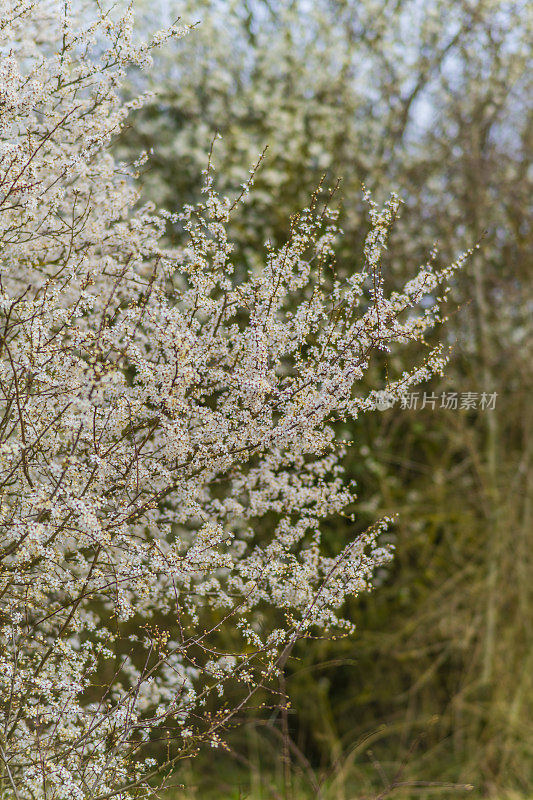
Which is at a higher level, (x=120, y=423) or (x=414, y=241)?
(x=414, y=241)

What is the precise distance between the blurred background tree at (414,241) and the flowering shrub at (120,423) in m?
2.82

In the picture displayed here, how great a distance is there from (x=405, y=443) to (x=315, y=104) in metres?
2.85

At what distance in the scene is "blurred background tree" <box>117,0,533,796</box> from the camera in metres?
5.22

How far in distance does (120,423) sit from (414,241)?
394cm

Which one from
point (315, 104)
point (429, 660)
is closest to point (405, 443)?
point (429, 660)

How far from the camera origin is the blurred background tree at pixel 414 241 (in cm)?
522

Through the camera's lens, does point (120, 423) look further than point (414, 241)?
No

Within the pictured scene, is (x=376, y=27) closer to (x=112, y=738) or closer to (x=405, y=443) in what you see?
(x=405, y=443)

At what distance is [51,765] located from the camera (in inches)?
71.9

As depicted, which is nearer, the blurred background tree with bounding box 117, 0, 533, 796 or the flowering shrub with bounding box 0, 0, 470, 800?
the flowering shrub with bounding box 0, 0, 470, 800

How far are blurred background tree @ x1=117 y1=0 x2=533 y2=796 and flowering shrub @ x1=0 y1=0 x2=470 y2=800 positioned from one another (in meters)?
2.82

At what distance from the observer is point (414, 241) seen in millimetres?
5461

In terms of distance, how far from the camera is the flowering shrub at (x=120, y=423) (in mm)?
1952

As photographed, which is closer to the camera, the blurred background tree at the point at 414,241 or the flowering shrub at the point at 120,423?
the flowering shrub at the point at 120,423
